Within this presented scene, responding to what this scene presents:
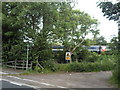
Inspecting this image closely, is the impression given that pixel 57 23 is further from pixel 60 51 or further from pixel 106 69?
pixel 60 51

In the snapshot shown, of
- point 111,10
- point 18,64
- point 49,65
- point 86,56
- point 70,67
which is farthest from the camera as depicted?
point 86,56

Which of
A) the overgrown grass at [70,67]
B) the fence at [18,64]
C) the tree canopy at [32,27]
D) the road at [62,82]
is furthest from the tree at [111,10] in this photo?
the fence at [18,64]

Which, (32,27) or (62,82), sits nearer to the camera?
(62,82)

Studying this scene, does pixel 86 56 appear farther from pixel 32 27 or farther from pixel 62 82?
pixel 62 82

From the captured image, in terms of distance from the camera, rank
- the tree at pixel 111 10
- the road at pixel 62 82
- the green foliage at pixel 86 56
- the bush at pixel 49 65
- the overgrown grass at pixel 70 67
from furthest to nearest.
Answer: the green foliage at pixel 86 56 → the bush at pixel 49 65 → the overgrown grass at pixel 70 67 → the tree at pixel 111 10 → the road at pixel 62 82

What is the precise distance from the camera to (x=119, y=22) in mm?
12805

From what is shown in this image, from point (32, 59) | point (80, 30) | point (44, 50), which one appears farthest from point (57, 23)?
point (80, 30)

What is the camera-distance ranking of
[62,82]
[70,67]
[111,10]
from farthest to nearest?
1. [70,67]
2. [111,10]
3. [62,82]

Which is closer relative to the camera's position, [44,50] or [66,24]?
[44,50]

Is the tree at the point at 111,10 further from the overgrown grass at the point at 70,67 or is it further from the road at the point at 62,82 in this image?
the overgrown grass at the point at 70,67

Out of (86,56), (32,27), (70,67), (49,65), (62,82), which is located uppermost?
(32,27)

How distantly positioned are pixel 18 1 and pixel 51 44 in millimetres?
5098

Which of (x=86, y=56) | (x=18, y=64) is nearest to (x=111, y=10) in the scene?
(x=18, y=64)

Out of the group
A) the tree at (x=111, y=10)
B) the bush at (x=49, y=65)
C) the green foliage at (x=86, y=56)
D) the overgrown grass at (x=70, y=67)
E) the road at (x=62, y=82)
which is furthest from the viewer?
the green foliage at (x=86, y=56)
